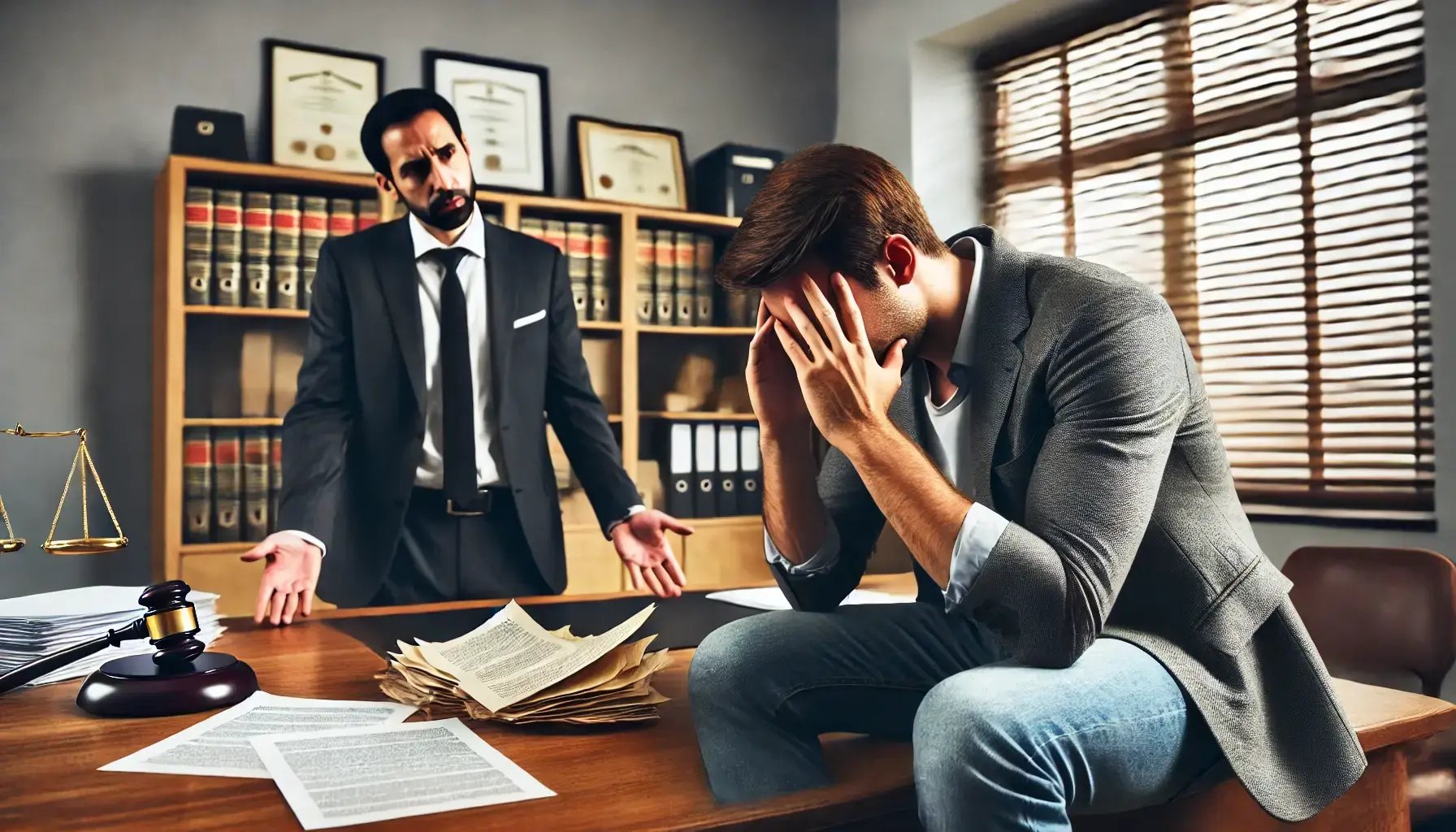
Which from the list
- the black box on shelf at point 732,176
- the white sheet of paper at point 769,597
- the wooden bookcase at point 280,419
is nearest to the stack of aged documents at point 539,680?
the white sheet of paper at point 769,597

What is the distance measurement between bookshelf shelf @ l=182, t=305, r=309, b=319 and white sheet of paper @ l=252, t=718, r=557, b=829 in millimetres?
2289

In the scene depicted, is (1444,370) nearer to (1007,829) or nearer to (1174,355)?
(1174,355)

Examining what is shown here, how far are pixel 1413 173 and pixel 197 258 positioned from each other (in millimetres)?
3192

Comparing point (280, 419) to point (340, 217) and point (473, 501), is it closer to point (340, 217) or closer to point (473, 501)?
point (340, 217)

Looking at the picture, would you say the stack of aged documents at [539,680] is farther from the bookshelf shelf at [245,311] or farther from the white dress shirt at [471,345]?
A: the bookshelf shelf at [245,311]

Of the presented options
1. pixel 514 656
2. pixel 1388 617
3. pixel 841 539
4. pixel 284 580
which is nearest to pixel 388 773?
pixel 514 656

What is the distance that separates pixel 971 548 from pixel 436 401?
166 cm

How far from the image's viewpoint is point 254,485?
10.1 feet

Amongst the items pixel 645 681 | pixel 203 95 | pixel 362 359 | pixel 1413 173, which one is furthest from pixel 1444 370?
pixel 203 95

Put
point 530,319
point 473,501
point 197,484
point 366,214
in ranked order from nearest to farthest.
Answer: point 473,501 → point 530,319 → point 197,484 → point 366,214

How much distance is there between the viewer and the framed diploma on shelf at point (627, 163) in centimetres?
376

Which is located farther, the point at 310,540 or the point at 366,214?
the point at 366,214

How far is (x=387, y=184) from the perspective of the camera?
2.40 metres

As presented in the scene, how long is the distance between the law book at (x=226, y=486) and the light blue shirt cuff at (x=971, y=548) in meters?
2.62
